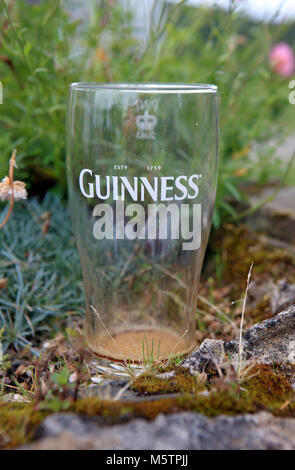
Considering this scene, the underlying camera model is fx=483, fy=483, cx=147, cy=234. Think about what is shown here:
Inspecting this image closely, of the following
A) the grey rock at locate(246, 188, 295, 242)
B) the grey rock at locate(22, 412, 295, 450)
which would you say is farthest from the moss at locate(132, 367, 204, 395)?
the grey rock at locate(246, 188, 295, 242)

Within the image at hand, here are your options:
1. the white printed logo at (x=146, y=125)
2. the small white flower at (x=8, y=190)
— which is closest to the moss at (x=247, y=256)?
the white printed logo at (x=146, y=125)

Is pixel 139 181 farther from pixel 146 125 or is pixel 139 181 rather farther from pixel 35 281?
pixel 35 281

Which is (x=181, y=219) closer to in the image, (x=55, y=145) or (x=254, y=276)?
(x=254, y=276)

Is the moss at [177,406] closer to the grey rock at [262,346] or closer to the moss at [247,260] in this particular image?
the grey rock at [262,346]

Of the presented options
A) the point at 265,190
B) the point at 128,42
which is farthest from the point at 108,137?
the point at 265,190

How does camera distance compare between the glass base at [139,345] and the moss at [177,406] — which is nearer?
the moss at [177,406]

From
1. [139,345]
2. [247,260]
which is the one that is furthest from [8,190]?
[247,260]

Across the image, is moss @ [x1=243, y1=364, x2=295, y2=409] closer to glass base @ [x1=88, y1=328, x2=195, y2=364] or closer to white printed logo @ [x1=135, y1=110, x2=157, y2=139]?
glass base @ [x1=88, y1=328, x2=195, y2=364]
